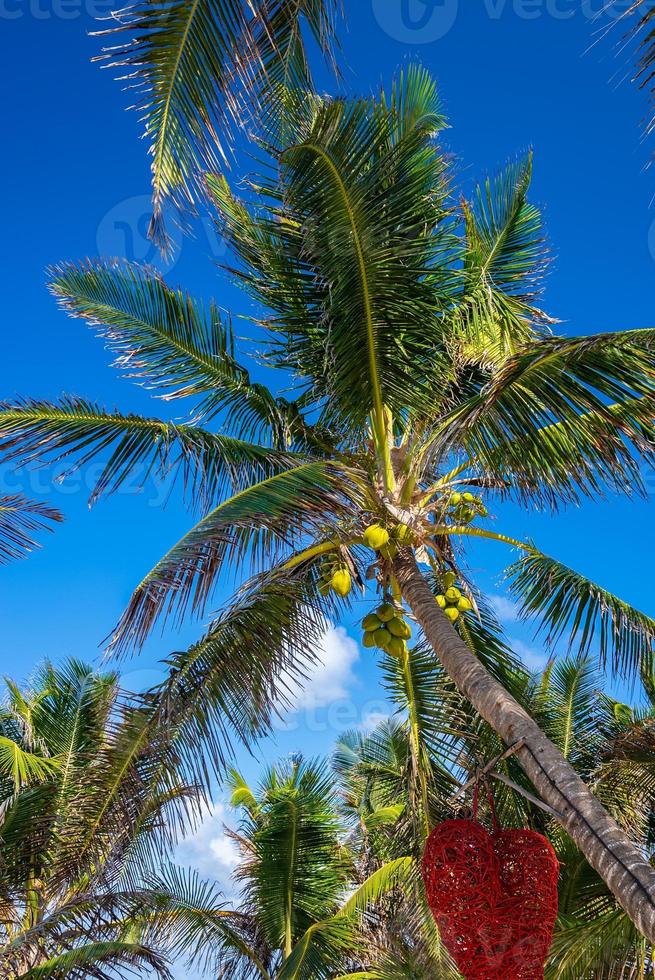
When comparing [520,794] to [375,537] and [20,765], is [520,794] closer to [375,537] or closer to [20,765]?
[375,537]

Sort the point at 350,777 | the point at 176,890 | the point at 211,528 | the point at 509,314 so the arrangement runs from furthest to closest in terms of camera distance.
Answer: the point at 350,777 → the point at 176,890 → the point at 509,314 → the point at 211,528

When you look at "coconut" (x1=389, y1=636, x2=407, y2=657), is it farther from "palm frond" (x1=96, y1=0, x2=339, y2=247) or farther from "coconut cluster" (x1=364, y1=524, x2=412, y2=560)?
"palm frond" (x1=96, y1=0, x2=339, y2=247)

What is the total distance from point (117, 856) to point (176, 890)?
6.15m

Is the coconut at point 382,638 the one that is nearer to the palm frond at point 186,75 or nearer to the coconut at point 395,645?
the coconut at point 395,645

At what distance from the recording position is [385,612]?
18.0 ft

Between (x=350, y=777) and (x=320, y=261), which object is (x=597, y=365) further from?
(x=350, y=777)

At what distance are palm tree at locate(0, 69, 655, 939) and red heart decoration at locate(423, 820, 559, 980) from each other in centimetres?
45

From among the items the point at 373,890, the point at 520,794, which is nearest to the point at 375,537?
the point at 520,794

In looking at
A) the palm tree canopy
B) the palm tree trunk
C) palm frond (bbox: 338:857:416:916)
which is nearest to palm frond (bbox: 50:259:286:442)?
the palm tree canopy

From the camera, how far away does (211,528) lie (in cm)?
529

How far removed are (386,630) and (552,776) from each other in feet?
4.78

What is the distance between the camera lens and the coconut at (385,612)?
5.47 meters

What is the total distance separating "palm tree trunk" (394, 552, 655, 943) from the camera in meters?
3.81

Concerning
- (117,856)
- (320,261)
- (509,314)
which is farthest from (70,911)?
(509,314)
